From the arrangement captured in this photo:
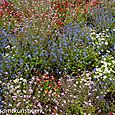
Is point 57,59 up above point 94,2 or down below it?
below

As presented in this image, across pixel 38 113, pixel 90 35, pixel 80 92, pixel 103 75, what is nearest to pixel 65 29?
pixel 90 35

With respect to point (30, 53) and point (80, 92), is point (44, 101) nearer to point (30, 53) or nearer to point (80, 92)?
point (80, 92)

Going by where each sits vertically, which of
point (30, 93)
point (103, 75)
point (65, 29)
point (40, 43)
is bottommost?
point (30, 93)

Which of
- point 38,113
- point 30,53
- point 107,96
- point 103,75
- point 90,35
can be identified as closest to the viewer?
point 38,113

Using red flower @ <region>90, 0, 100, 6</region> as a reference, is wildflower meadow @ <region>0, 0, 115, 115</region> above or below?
below

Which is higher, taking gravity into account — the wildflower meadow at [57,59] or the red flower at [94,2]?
the red flower at [94,2]

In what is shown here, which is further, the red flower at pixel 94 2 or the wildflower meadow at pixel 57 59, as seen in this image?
the red flower at pixel 94 2

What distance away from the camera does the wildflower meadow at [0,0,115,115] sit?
3.98 m

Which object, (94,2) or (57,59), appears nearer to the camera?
(57,59)

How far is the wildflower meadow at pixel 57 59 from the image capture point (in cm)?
398

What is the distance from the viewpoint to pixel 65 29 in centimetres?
554

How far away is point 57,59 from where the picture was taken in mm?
4723

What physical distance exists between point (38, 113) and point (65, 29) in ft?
7.46

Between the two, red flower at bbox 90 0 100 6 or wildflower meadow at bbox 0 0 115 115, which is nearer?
wildflower meadow at bbox 0 0 115 115
